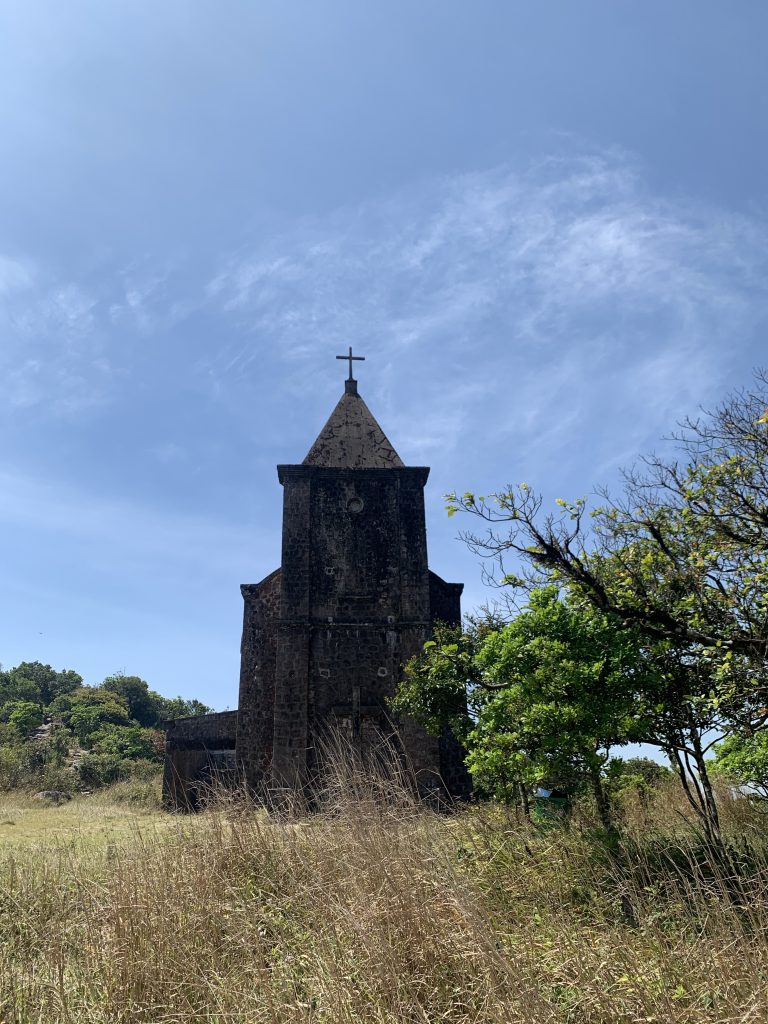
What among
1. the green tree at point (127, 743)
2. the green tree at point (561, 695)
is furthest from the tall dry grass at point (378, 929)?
the green tree at point (127, 743)

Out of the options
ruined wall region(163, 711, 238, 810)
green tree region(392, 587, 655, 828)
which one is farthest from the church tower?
green tree region(392, 587, 655, 828)

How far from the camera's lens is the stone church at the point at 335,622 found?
1789 centimetres

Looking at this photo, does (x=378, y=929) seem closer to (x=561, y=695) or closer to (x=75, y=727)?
(x=561, y=695)

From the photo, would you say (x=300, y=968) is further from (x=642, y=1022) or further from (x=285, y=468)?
(x=285, y=468)

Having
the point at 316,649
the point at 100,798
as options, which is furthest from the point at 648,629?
the point at 100,798

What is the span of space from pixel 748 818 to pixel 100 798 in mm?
19912

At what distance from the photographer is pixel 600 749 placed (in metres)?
7.82

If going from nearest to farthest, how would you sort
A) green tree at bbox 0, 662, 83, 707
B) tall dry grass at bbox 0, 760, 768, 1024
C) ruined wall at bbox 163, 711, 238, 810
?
1. tall dry grass at bbox 0, 760, 768, 1024
2. ruined wall at bbox 163, 711, 238, 810
3. green tree at bbox 0, 662, 83, 707

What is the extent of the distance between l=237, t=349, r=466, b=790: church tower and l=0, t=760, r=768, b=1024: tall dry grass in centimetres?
1025

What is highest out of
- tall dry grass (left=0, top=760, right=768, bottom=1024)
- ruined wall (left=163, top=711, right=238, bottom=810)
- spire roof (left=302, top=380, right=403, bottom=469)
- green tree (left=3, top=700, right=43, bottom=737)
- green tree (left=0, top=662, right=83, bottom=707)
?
spire roof (left=302, top=380, right=403, bottom=469)

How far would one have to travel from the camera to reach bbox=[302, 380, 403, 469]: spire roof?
68.5 feet

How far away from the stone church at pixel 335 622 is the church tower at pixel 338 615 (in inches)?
1.1

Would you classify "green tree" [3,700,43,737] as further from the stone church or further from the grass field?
the stone church

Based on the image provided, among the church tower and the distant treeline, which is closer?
the church tower
